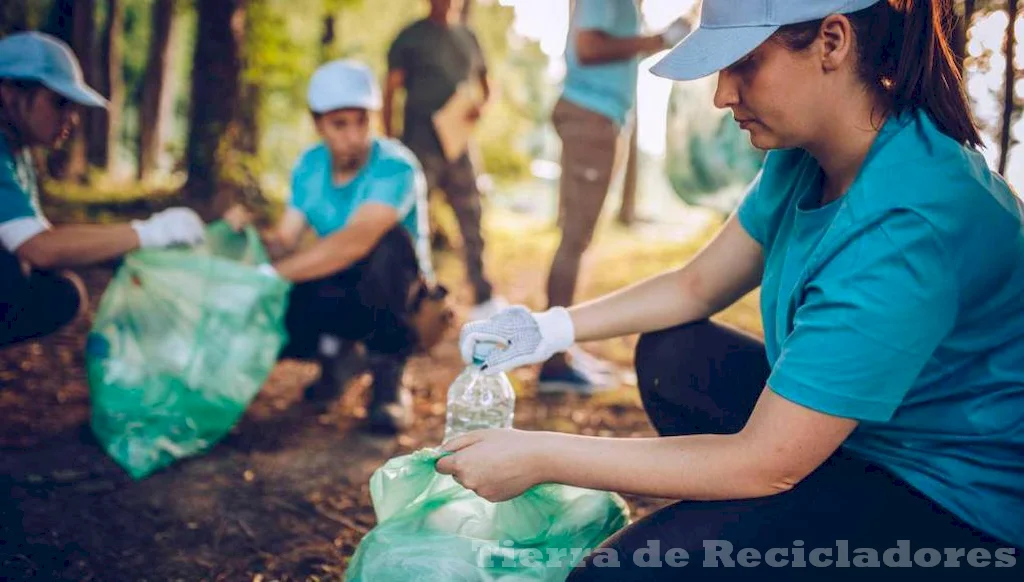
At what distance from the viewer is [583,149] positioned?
354cm

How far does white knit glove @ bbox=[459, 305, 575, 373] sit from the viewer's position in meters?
1.86

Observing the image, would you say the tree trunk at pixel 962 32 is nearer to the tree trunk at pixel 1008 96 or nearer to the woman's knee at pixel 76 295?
the tree trunk at pixel 1008 96

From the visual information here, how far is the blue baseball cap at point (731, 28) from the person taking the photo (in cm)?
126

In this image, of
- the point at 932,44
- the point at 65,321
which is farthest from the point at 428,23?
the point at 932,44

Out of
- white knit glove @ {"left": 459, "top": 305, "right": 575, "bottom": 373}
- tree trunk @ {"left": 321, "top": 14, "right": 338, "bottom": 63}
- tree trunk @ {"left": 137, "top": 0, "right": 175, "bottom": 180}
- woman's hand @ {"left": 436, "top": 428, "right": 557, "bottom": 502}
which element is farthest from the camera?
tree trunk @ {"left": 137, "top": 0, "right": 175, "bottom": 180}

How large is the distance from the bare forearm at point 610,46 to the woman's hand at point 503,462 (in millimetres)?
2306

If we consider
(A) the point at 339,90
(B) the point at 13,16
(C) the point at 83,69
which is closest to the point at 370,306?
(A) the point at 339,90

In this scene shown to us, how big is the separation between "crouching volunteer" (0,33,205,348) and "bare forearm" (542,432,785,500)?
5.98 ft

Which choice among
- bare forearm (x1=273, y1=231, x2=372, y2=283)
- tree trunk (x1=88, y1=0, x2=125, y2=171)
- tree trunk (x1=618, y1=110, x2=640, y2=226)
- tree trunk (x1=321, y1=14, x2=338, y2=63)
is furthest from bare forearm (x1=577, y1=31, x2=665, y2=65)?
tree trunk (x1=618, y1=110, x2=640, y2=226)

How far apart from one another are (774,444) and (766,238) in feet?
1.92

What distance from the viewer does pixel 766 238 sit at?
1724mm

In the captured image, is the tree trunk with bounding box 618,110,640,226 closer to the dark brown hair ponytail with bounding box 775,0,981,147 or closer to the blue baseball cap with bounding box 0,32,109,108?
the blue baseball cap with bounding box 0,32,109,108

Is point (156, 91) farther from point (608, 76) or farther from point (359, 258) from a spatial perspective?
point (359, 258)

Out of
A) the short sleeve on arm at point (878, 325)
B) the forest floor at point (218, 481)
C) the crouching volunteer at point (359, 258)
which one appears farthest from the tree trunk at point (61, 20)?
the short sleeve on arm at point (878, 325)
